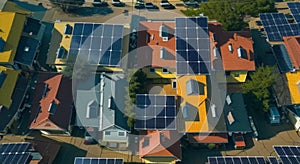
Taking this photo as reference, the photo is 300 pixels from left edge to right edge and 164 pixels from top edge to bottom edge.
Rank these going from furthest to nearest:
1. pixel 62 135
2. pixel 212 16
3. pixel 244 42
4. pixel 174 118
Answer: pixel 212 16 → pixel 244 42 → pixel 62 135 → pixel 174 118

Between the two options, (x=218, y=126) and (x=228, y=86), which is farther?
(x=228, y=86)

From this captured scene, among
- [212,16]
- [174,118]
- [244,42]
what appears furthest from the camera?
[212,16]

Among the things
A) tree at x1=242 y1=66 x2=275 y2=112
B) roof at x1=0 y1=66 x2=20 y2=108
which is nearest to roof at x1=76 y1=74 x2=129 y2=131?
roof at x1=0 y1=66 x2=20 y2=108

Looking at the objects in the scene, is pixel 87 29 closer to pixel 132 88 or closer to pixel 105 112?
pixel 132 88

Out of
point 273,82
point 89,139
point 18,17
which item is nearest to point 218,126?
point 273,82

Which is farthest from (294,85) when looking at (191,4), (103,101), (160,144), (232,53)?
(103,101)

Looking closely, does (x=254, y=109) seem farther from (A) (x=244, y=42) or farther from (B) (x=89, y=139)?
(B) (x=89, y=139)

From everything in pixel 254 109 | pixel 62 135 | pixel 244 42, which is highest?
pixel 244 42
